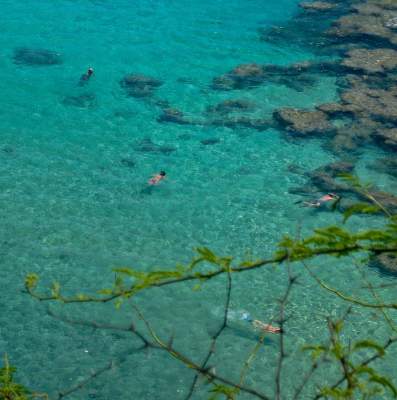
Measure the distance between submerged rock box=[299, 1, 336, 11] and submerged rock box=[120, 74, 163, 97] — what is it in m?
7.89

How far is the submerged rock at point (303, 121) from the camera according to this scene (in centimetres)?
1298

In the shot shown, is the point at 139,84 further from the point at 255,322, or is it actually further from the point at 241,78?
the point at 255,322

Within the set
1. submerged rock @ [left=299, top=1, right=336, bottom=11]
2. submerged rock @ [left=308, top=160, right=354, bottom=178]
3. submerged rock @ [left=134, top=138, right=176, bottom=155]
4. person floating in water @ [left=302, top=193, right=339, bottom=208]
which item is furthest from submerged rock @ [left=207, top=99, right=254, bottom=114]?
submerged rock @ [left=299, top=1, right=336, bottom=11]

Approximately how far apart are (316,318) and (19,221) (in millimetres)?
Result: 5042

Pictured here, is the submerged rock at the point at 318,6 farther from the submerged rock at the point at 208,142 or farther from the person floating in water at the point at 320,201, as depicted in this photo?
the person floating in water at the point at 320,201

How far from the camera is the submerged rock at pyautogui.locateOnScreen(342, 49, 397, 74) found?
611 inches

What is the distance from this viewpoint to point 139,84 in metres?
15.2

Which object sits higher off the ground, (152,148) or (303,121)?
(303,121)

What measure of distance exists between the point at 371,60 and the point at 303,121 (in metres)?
4.13

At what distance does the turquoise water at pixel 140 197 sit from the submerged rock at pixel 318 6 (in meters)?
2.67

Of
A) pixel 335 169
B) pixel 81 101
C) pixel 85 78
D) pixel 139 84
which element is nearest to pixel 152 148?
pixel 81 101

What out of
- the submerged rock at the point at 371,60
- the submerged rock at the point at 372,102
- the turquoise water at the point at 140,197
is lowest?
the turquoise water at the point at 140,197

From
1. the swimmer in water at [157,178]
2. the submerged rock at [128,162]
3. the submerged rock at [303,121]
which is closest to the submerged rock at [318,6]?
the submerged rock at [303,121]

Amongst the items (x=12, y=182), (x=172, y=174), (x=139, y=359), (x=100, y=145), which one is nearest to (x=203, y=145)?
(x=172, y=174)
